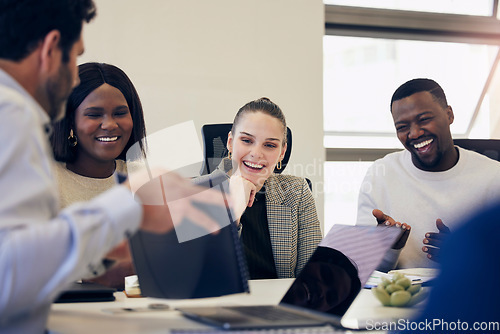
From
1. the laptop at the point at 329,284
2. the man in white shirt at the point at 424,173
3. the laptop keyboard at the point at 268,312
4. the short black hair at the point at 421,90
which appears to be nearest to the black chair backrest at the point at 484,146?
the man in white shirt at the point at 424,173

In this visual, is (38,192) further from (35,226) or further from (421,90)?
(421,90)

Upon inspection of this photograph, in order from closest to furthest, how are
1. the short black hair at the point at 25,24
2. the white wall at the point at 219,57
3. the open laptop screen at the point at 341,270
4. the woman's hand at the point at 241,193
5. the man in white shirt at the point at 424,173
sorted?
1. the short black hair at the point at 25,24
2. the open laptop screen at the point at 341,270
3. the woman's hand at the point at 241,193
4. the man in white shirt at the point at 424,173
5. the white wall at the point at 219,57

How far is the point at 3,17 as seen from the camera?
2.98 ft

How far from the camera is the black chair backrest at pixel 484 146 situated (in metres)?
2.76

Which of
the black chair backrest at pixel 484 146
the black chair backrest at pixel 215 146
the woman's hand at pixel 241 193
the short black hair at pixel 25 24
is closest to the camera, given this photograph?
the short black hair at pixel 25 24

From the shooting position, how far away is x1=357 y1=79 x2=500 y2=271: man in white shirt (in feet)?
8.71

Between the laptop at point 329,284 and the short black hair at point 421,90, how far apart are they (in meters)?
1.70

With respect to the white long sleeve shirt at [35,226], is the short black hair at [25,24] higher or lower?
higher

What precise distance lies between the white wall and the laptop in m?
2.66

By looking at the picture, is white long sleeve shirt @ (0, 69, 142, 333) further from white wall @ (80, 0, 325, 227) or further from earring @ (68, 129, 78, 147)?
white wall @ (80, 0, 325, 227)

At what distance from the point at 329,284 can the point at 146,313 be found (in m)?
0.39

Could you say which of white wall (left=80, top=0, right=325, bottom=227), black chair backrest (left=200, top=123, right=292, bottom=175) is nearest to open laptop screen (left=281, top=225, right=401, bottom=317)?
black chair backrest (left=200, top=123, right=292, bottom=175)

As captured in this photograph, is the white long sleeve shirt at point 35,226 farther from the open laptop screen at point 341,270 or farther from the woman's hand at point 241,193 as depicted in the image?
the woman's hand at point 241,193

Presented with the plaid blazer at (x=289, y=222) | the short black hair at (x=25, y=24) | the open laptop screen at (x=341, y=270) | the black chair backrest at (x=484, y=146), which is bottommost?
the plaid blazer at (x=289, y=222)
